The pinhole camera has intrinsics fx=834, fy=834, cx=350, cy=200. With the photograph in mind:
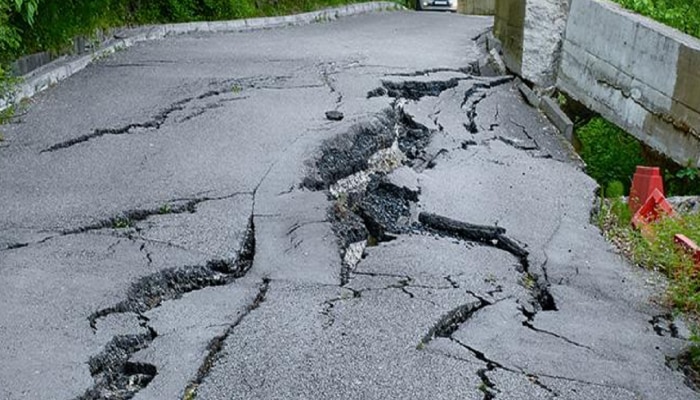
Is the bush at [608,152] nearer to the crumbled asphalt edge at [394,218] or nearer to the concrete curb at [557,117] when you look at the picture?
the concrete curb at [557,117]

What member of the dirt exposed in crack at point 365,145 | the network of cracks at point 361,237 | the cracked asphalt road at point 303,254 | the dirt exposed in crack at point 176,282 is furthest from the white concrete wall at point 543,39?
the dirt exposed in crack at point 176,282

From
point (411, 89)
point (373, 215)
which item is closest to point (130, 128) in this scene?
point (373, 215)

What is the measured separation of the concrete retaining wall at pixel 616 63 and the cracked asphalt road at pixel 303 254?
86cm

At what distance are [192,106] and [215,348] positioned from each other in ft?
15.4

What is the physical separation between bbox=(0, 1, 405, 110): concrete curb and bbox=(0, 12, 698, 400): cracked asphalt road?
0.23 metres

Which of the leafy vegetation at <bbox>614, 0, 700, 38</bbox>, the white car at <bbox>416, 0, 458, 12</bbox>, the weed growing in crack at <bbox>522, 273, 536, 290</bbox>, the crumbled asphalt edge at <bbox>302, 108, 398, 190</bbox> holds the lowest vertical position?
the white car at <bbox>416, 0, 458, 12</bbox>

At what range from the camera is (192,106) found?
838 cm

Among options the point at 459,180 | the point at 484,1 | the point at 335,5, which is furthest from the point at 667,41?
the point at 484,1

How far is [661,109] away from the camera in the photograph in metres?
8.09

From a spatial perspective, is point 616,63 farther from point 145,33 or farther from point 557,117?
point 145,33

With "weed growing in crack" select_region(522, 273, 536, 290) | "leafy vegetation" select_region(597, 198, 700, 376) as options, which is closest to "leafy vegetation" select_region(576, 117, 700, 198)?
"leafy vegetation" select_region(597, 198, 700, 376)

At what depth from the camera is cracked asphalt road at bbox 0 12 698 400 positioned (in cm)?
395

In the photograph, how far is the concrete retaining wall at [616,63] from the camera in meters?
7.72

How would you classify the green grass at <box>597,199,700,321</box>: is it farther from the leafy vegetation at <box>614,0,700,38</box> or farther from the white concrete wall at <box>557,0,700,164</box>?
the leafy vegetation at <box>614,0,700,38</box>
